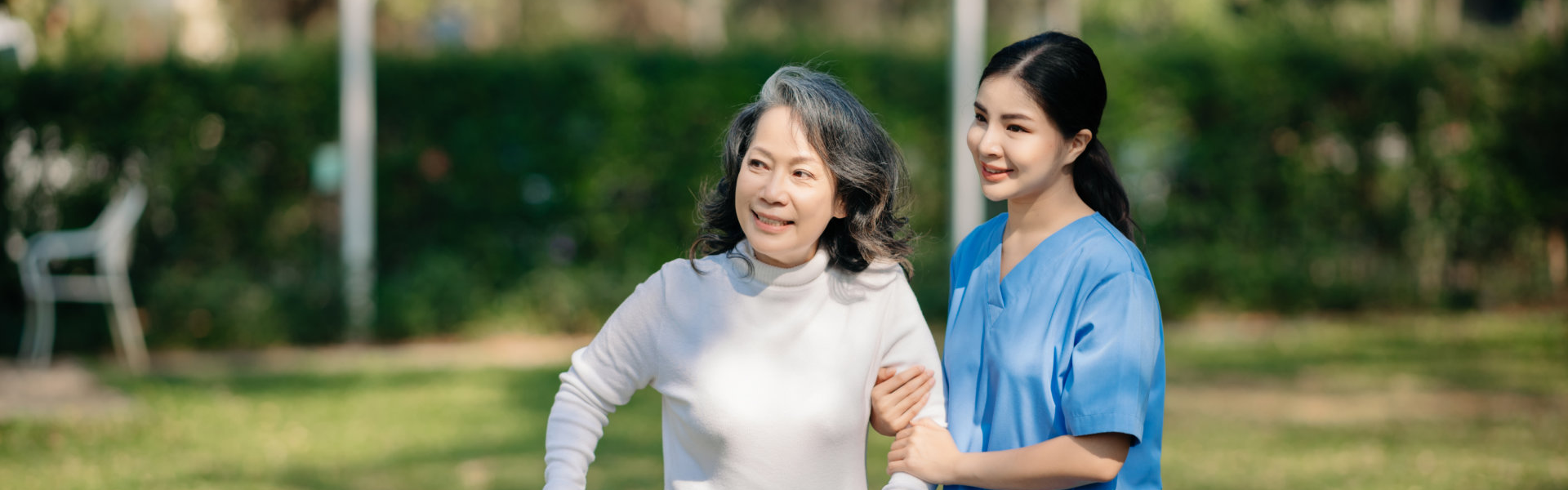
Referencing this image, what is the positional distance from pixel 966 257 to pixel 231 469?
14.9 ft

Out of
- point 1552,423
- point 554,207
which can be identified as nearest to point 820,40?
point 554,207

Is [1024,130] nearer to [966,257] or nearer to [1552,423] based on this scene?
[966,257]

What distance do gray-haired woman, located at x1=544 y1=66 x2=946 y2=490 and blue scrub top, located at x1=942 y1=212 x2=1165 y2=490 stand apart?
6cm

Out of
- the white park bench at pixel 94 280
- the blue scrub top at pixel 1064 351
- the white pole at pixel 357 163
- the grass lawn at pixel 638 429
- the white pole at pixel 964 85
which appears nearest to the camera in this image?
the blue scrub top at pixel 1064 351

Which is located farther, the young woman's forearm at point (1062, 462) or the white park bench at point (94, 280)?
the white park bench at point (94, 280)

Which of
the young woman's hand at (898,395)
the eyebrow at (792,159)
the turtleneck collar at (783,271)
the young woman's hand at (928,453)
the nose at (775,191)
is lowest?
the young woman's hand at (928,453)

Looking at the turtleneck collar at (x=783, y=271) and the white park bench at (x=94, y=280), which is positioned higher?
the turtleneck collar at (x=783, y=271)

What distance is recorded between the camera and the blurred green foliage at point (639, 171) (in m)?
8.95

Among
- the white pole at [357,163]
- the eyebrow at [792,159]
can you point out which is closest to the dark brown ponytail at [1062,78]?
the eyebrow at [792,159]

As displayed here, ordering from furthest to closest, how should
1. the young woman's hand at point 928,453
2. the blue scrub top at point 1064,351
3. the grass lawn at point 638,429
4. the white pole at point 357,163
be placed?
1. the white pole at point 357,163
2. the grass lawn at point 638,429
3. the young woman's hand at point 928,453
4. the blue scrub top at point 1064,351

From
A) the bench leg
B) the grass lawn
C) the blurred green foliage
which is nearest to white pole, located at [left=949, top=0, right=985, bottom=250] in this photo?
the blurred green foliage

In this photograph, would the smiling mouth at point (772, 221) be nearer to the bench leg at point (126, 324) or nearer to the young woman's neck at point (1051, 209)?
the young woman's neck at point (1051, 209)

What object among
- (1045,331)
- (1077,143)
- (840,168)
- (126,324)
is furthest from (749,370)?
(126,324)

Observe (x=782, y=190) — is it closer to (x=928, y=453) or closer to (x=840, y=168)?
(x=840, y=168)
